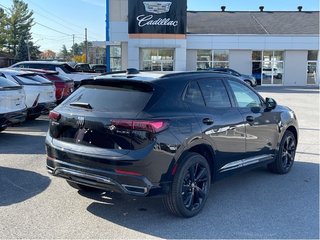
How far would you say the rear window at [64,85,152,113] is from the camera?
4.47m

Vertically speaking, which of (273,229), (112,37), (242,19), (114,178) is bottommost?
(273,229)

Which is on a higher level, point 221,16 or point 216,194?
point 221,16

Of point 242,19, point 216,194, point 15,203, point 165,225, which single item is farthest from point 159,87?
point 242,19

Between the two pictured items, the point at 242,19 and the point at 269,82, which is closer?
the point at 269,82

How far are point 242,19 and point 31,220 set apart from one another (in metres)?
36.7

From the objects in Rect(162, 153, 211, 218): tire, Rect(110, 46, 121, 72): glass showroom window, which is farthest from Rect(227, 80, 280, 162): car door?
Rect(110, 46, 121, 72): glass showroom window

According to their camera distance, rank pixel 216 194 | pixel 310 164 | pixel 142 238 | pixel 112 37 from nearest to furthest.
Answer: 1. pixel 142 238
2. pixel 216 194
3. pixel 310 164
4. pixel 112 37

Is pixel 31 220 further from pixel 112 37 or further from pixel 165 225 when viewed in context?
pixel 112 37

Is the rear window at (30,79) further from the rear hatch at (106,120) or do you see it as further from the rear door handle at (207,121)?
the rear door handle at (207,121)

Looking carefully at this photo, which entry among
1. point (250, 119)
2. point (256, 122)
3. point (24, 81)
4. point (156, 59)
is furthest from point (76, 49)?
point (250, 119)

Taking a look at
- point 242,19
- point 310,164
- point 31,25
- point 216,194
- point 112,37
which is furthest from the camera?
point 31,25

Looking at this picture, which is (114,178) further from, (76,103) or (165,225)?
(76,103)

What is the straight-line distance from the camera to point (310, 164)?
7551 mm

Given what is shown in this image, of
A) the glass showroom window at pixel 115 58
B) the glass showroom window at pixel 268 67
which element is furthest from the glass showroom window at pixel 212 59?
the glass showroom window at pixel 115 58
